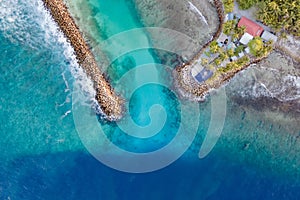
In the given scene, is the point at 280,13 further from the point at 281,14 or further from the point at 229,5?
the point at 229,5

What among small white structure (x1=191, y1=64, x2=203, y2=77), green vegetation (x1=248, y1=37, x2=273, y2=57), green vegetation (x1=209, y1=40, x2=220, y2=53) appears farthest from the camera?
small white structure (x1=191, y1=64, x2=203, y2=77)

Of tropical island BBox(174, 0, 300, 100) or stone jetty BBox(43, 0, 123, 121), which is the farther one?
stone jetty BBox(43, 0, 123, 121)

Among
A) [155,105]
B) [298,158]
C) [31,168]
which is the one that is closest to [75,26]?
[155,105]

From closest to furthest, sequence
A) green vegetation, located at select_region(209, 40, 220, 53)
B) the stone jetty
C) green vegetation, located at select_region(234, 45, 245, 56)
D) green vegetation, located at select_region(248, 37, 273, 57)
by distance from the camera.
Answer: green vegetation, located at select_region(248, 37, 273, 57) < green vegetation, located at select_region(209, 40, 220, 53) < green vegetation, located at select_region(234, 45, 245, 56) < the stone jetty

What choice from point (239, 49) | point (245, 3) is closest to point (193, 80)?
point (239, 49)

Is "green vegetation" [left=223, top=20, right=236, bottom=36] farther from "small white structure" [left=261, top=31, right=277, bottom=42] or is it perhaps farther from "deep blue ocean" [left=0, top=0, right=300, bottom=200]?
"deep blue ocean" [left=0, top=0, right=300, bottom=200]

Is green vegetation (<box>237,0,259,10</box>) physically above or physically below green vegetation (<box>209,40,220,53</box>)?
above

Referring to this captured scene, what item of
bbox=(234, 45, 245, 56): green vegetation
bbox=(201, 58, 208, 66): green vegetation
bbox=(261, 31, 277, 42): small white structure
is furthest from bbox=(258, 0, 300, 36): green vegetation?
bbox=(201, 58, 208, 66): green vegetation

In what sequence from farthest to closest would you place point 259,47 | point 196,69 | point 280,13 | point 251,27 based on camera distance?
1. point 196,69
2. point 251,27
3. point 259,47
4. point 280,13
